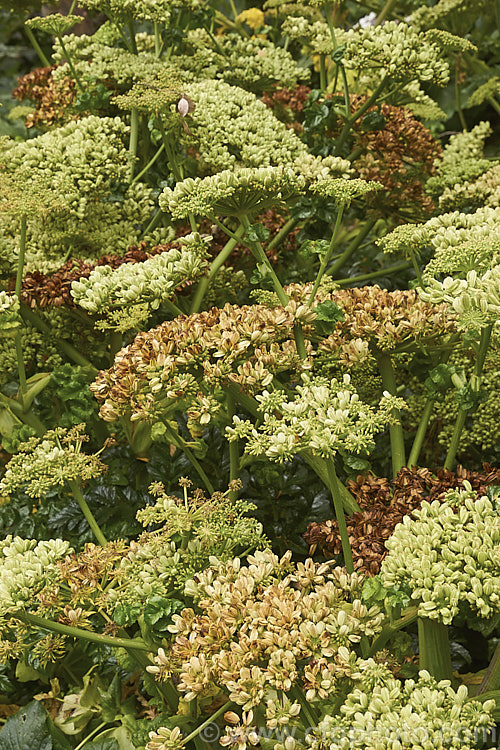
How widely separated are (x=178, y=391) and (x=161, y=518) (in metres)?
0.19

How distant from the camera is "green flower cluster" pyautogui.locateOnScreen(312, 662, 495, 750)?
30.2 inches

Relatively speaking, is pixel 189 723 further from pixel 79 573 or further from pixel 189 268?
pixel 189 268

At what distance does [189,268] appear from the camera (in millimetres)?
1256

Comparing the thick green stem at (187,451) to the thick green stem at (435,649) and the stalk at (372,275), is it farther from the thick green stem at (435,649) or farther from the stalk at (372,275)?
the stalk at (372,275)

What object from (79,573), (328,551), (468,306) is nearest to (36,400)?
(79,573)

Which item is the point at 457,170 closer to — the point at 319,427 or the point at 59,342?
the point at 59,342

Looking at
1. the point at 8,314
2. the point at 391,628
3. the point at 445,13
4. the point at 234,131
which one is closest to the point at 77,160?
the point at 234,131

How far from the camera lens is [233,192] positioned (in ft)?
4.00

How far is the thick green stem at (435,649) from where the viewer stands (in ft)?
3.07

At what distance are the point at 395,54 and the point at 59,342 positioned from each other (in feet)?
3.15

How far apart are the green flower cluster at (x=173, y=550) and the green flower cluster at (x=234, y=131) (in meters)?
0.77

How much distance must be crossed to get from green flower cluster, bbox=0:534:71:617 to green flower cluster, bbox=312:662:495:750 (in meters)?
0.41

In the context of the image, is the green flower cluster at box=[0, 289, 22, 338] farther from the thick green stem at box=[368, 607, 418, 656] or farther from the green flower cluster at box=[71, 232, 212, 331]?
the thick green stem at box=[368, 607, 418, 656]

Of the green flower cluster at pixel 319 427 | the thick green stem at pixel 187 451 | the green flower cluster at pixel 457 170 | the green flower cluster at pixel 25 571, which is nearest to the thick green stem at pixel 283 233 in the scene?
the green flower cluster at pixel 457 170
